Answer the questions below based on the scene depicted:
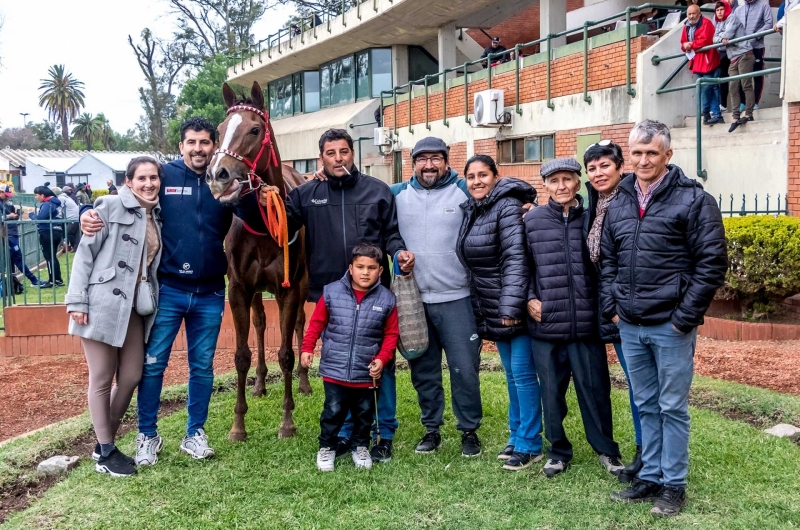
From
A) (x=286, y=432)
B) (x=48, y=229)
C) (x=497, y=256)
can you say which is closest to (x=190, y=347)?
(x=286, y=432)

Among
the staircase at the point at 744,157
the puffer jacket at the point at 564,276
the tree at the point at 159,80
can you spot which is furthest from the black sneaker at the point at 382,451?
the tree at the point at 159,80

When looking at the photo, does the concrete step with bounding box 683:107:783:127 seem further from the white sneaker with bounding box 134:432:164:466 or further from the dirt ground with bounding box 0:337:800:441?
the white sneaker with bounding box 134:432:164:466

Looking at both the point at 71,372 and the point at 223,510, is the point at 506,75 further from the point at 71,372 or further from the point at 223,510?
the point at 223,510

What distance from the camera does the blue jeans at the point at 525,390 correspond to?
484 cm

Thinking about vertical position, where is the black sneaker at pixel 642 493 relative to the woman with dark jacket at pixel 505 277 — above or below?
below

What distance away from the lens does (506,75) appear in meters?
17.0

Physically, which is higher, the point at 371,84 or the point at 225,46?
the point at 225,46

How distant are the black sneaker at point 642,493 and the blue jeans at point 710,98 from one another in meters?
8.34

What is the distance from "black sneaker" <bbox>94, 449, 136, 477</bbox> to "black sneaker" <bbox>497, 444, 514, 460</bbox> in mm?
2455

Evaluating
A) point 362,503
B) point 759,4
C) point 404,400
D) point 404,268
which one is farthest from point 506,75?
point 362,503

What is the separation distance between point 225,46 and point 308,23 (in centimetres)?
2304

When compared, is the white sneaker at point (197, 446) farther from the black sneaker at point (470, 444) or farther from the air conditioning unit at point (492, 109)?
the air conditioning unit at point (492, 109)

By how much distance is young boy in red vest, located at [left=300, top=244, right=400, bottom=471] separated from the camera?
480 centimetres

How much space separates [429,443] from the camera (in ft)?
17.3
